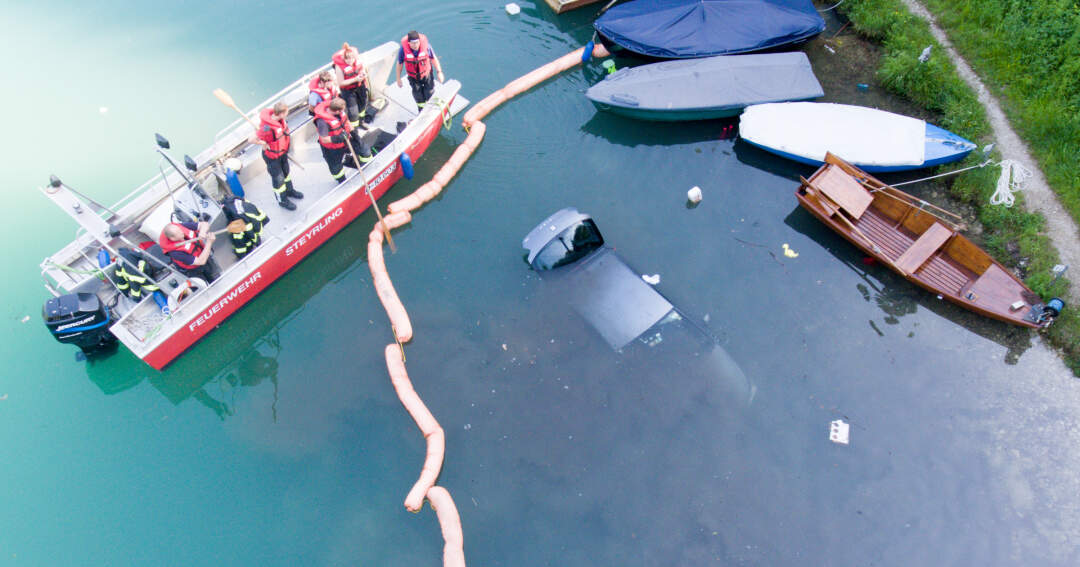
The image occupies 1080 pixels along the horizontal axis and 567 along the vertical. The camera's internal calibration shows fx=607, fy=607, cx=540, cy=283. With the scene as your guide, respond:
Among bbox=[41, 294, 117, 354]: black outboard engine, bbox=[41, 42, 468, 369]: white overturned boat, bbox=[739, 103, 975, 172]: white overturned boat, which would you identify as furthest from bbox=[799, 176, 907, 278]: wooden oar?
bbox=[41, 294, 117, 354]: black outboard engine

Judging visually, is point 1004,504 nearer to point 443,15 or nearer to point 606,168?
point 606,168

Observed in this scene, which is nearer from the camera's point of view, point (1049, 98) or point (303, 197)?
point (303, 197)

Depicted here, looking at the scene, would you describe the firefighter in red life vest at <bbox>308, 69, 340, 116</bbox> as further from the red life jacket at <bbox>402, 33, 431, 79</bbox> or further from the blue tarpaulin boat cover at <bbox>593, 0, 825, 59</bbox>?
the blue tarpaulin boat cover at <bbox>593, 0, 825, 59</bbox>

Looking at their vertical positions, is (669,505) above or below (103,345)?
below

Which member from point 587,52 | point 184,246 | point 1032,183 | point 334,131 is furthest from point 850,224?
point 184,246

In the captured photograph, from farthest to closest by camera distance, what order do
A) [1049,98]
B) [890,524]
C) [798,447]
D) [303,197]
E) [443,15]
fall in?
[443,15]
[1049,98]
[303,197]
[798,447]
[890,524]

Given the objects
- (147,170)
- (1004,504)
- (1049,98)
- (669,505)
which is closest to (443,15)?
(147,170)

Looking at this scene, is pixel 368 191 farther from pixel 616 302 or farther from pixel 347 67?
pixel 616 302
